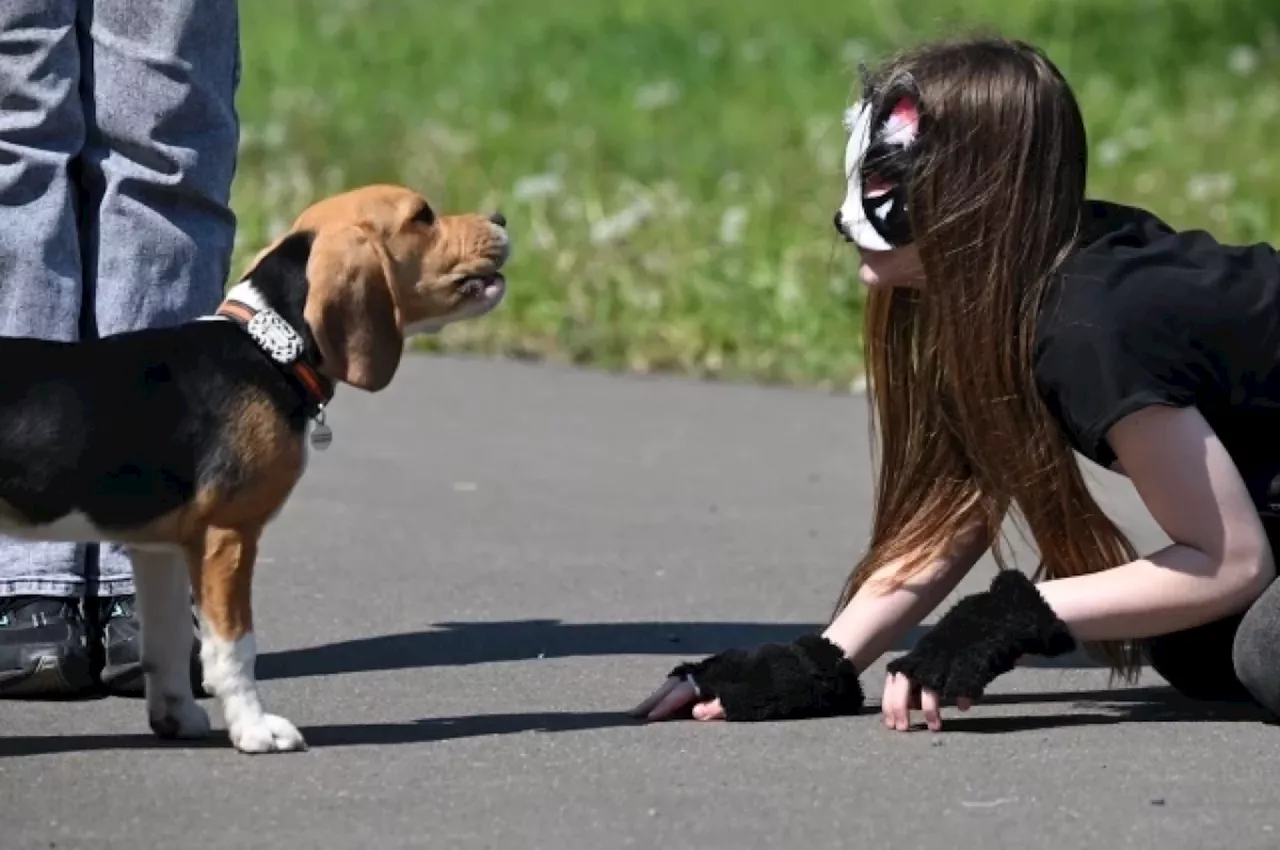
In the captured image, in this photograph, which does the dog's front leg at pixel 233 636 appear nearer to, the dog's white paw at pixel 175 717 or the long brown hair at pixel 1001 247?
the dog's white paw at pixel 175 717

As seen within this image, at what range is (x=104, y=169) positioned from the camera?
17.2 feet

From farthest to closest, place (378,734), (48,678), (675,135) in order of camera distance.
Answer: (675,135), (48,678), (378,734)

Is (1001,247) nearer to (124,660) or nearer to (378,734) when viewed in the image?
(378,734)

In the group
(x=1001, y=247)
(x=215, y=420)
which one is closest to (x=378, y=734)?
(x=215, y=420)

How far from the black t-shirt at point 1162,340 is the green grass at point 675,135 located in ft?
2.42

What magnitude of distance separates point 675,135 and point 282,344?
8.68 metres

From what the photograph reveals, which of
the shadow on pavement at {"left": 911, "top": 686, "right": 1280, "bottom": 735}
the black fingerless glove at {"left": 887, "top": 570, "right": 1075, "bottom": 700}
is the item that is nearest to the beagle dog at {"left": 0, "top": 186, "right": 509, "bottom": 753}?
the black fingerless glove at {"left": 887, "top": 570, "right": 1075, "bottom": 700}

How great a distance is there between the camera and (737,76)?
1517 cm

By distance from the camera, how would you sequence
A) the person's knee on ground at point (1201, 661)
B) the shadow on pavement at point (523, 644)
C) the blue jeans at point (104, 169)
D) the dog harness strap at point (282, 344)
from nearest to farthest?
the dog harness strap at point (282, 344) < the person's knee on ground at point (1201, 661) < the blue jeans at point (104, 169) < the shadow on pavement at point (523, 644)

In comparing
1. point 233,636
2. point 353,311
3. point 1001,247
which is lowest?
point 233,636

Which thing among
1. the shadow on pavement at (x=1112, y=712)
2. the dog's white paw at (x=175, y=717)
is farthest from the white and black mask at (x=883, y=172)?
the dog's white paw at (x=175, y=717)

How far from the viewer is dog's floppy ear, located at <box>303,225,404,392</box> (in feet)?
14.9

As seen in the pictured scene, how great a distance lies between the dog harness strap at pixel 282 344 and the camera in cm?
452

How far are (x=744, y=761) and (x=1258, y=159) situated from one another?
27.3ft
